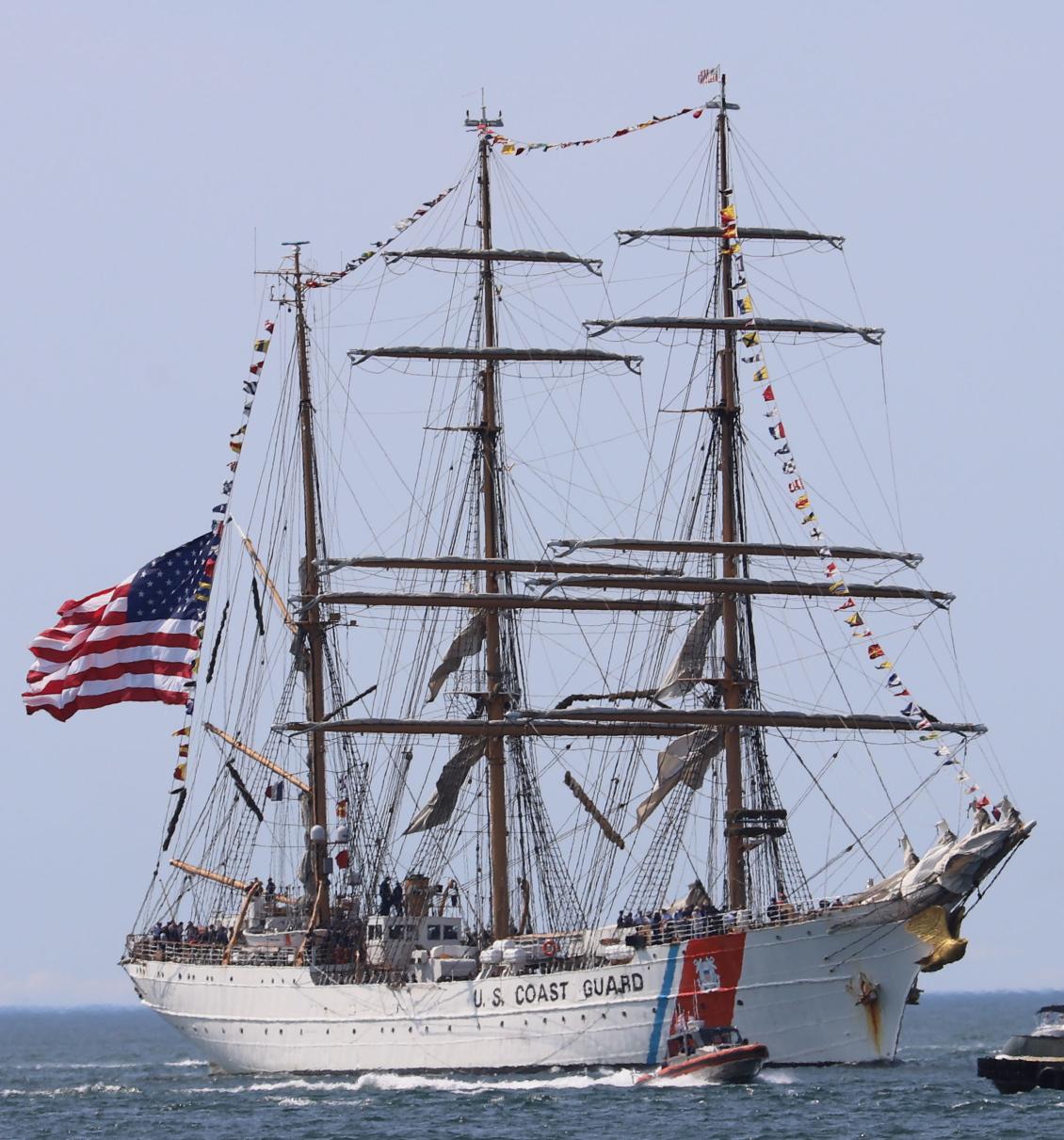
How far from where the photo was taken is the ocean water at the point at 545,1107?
5928 cm

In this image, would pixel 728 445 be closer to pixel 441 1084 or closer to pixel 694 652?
pixel 694 652

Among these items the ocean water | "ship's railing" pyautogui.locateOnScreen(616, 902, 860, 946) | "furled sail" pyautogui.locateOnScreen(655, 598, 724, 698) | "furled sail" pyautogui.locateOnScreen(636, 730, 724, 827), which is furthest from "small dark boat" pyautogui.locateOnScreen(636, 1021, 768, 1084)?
"furled sail" pyautogui.locateOnScreen(655, 598, 724, 698)

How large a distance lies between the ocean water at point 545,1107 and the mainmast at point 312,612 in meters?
8.92

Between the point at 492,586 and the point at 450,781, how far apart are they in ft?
21.7

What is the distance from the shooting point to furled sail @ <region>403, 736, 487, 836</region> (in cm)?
8219

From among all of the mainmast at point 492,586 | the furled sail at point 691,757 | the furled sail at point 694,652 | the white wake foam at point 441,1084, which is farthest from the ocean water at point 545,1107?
the furled sail at point 694,652

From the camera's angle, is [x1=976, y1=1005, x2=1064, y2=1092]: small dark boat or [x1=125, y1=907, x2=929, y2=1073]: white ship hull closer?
[x1=976, y1=1005, x2=1064, y2=1092]: small dark boat

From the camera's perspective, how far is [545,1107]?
211ft

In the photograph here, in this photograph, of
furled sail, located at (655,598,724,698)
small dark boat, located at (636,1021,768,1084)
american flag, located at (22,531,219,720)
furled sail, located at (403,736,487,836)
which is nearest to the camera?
small dark boat, located at (636,1021,768,1084)

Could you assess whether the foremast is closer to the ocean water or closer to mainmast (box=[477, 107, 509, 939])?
mainmast (box=[477, 107, 509, 939])

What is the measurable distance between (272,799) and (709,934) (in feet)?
70.9

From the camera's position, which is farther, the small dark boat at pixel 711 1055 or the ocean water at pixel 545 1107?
the small dark boat at pixel 711 1055

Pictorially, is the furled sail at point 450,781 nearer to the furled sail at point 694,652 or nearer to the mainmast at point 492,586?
the mainmast at point 492,586

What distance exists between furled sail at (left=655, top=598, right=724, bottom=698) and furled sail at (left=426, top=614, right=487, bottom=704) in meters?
7.23
